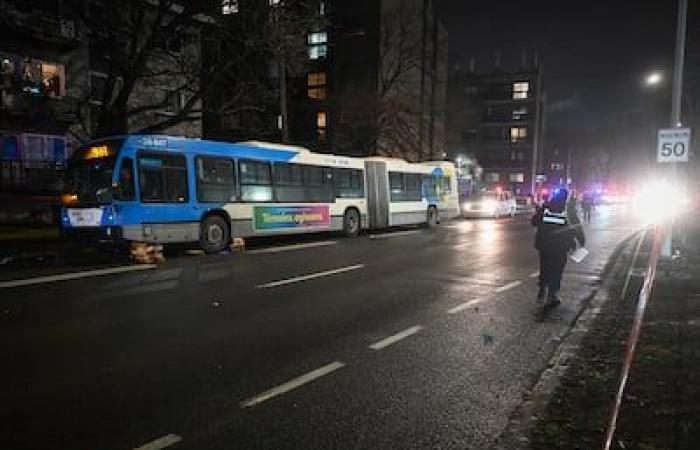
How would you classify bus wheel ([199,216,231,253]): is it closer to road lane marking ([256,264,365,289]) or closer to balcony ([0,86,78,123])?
road lane marking ([256,264,365,289])

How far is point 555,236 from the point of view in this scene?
31.2 ft

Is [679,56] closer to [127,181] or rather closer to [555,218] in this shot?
[555,218]

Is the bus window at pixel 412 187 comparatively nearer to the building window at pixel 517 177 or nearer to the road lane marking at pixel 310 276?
the road lane marking at pixel 310 276

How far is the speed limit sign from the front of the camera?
14.0 m

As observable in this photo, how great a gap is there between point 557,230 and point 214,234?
970 cm

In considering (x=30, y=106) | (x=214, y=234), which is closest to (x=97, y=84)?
(x=30, y=106)

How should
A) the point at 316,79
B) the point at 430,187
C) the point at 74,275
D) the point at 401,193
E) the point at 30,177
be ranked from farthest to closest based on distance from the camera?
the point at 316,79 < the point at 430,187 < the point at 30,177 < the point at 401,193 < the point at 74,275

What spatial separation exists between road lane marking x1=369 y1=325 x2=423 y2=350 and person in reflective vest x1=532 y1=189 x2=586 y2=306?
2.87 meters

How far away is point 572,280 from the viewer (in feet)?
40.1

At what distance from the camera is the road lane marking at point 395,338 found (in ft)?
22.9

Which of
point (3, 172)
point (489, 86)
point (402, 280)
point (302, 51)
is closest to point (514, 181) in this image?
point (489, 86)

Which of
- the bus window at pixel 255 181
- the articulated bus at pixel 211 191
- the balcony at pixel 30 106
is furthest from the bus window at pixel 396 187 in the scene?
the balcony at pixel 30 106

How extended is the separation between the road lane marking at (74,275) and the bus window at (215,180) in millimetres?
3372

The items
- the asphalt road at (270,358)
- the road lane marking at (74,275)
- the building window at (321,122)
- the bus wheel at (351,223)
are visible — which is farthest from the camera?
the building window at (321,122)
